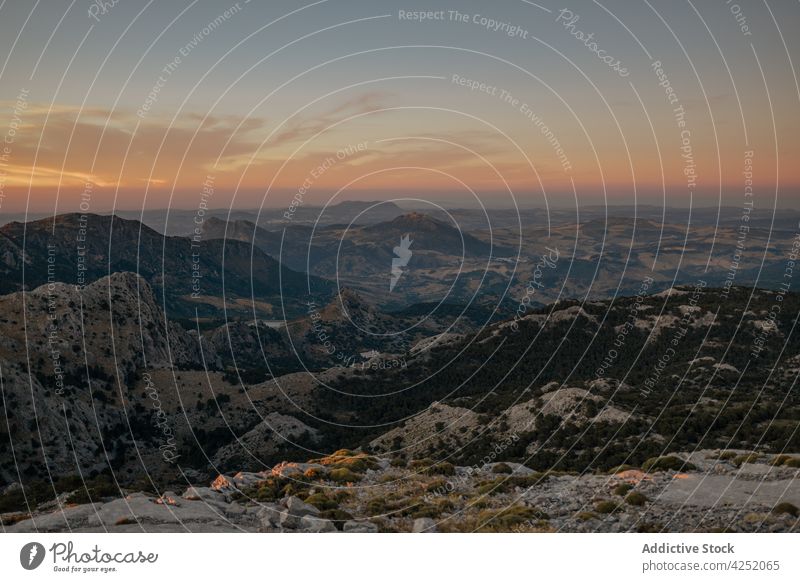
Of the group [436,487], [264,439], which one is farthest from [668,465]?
[264,439]

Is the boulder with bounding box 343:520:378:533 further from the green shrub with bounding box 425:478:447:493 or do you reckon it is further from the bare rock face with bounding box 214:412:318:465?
the bare rock face with bounding box 214:412:318:465

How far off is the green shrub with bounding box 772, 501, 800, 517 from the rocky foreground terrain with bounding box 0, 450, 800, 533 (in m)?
0.05

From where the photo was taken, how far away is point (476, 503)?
123 ft

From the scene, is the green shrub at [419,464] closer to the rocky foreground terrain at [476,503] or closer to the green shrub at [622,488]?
the rocky foreground terrain at [476,503]

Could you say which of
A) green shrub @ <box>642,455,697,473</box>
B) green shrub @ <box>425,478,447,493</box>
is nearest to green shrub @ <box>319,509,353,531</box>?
green shrub @ <box>425,478,447,493</box>

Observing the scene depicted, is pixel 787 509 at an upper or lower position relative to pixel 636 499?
upper

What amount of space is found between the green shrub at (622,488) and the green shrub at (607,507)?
2.21 meters

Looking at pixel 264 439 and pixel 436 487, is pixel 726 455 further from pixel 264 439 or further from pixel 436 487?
pixel 264 439

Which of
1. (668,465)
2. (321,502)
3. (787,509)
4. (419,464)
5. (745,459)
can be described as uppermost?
(787,509)

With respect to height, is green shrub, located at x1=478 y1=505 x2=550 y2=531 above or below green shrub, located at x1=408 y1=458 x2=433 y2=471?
above

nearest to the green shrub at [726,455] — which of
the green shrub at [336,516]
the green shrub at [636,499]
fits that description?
the green shrub at [636,499]

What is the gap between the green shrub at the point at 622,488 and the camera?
3639 cm

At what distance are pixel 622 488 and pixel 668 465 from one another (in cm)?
830

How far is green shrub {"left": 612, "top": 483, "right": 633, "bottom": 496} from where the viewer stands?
119 ft
